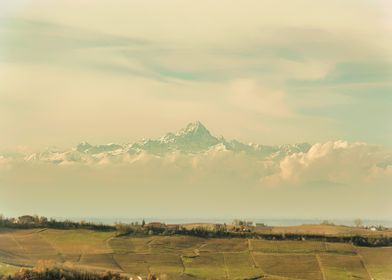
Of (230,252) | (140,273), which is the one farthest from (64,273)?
(230,252)

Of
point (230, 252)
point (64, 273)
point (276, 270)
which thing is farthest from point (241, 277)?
point (64, 273)

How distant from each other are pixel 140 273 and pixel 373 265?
223 feet

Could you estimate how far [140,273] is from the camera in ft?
516

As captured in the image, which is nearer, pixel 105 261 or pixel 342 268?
pixel 105 261

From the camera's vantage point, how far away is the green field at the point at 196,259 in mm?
167375

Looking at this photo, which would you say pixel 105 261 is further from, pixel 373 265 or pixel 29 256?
pixel 373 265

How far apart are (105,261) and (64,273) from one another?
189 ft

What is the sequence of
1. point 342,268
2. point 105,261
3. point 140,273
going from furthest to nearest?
1. point 342,268
2. point 105,261
3. point 140,273

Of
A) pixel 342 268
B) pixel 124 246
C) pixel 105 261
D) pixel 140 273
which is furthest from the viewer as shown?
pixel 124 246

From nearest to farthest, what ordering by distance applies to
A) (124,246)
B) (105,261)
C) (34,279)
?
1. (34,279)
2. (105,261)
3. (124,246)

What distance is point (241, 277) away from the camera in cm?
16488

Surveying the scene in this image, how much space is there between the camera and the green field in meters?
167

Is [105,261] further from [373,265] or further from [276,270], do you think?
[373,265]

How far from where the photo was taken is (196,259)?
7239 inches
